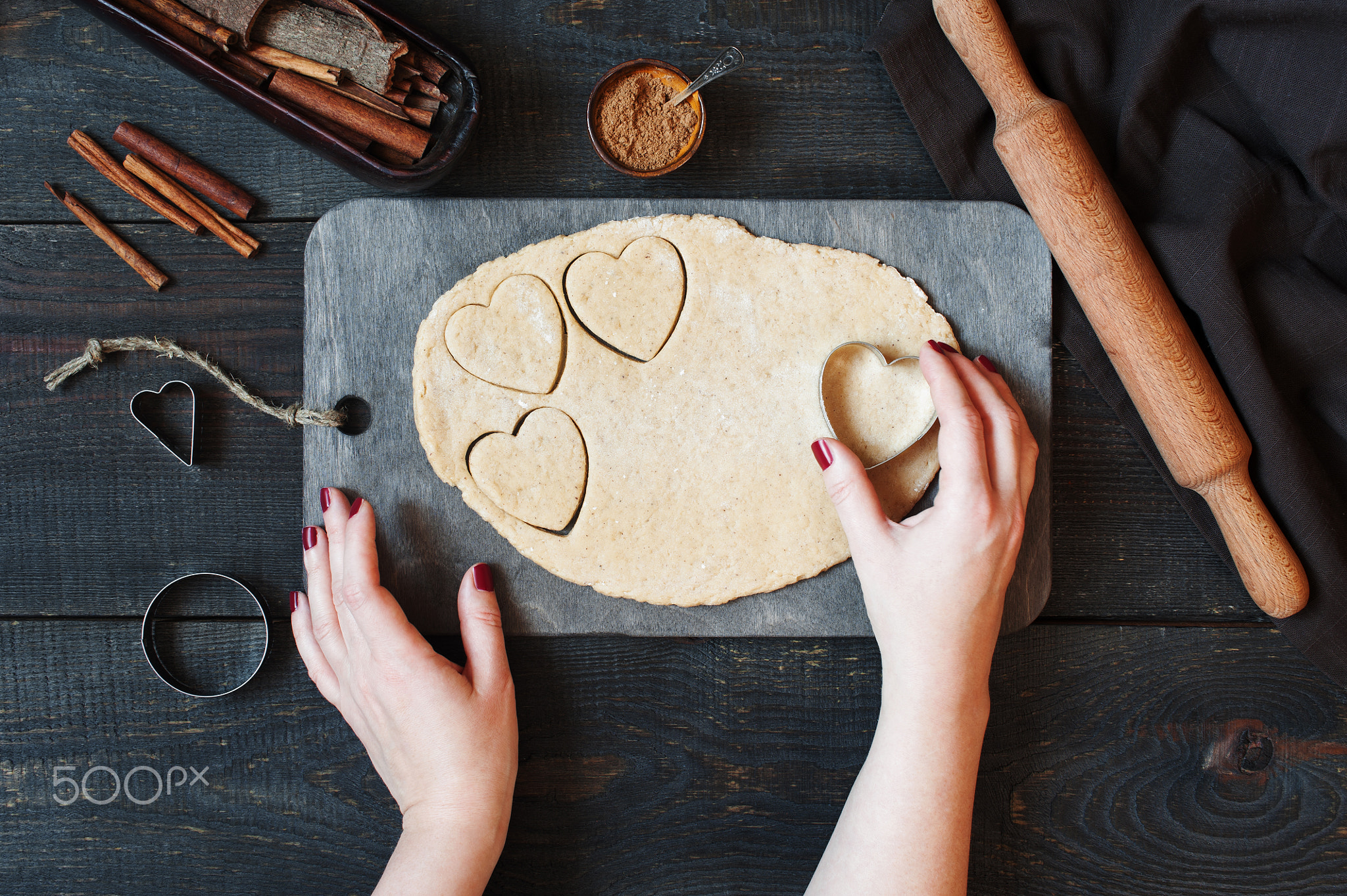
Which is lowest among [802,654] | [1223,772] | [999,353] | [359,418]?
[1223,772]

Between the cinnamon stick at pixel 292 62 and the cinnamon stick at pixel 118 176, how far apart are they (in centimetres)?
30

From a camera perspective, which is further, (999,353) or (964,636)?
(999,353)

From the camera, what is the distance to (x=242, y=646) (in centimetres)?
115

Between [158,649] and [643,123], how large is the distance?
112 cm

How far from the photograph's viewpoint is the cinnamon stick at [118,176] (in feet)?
3.69

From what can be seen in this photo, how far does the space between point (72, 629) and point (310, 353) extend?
0.60m

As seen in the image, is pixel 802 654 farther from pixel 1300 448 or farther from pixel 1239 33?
pixel 1239 33

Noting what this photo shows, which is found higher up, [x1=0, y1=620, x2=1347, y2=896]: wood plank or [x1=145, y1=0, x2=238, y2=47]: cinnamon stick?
[x1=145, y1=0, x2=238, y2=47]: cinnamon stick

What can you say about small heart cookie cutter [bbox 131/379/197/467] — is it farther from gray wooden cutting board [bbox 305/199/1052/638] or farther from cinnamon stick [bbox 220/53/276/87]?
cinnamon stick [bbox 220/53/276/87]

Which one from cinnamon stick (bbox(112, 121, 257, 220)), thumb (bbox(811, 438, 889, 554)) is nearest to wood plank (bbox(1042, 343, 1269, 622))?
thumb (bbox(811, 438, 889, 554))

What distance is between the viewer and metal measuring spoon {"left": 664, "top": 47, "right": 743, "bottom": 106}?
1.04m

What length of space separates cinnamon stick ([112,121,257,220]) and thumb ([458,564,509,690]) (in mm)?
684

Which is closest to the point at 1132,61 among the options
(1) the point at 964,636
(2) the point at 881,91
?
(2) the point at 881,91

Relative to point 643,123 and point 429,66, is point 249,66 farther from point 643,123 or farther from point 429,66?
point 643,123
